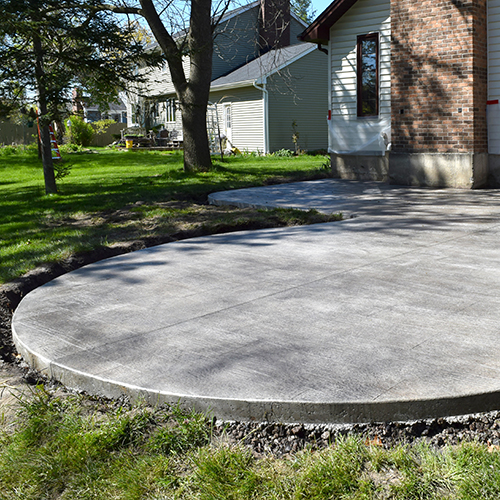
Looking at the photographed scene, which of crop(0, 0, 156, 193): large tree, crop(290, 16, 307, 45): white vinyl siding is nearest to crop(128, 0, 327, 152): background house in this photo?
crop(290, 16, 307, 45): white vinyl siding

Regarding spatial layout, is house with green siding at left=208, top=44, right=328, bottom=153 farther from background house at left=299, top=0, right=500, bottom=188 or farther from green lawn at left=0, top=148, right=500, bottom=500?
green lawn at left=0, top=148, right=500, bottom=500

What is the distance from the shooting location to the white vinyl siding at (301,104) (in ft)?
80.5

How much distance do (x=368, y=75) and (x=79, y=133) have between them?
2235 cm

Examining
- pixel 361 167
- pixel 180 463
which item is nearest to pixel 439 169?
pixel 361 167

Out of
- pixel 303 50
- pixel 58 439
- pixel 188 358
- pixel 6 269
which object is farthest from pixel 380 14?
pixel 303 50

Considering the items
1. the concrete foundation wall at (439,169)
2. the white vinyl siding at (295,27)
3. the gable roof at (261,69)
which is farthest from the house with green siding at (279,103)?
the concrete foundation wall at (439,169)

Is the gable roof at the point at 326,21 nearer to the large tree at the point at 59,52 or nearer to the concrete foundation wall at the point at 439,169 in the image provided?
the concrete foundation wall at the point at 439,169

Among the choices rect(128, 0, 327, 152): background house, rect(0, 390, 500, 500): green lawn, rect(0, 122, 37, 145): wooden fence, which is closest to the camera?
rect(0, 390, 500, 500): green lawn

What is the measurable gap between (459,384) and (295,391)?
0.75 metres

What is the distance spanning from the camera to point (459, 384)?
2.63 meters

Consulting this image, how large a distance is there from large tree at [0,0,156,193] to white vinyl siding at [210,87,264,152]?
14756 mm

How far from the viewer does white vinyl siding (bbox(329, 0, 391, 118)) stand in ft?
38.6

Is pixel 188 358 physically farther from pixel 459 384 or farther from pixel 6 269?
pixel 6 269

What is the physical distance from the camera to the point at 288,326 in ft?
11.5
